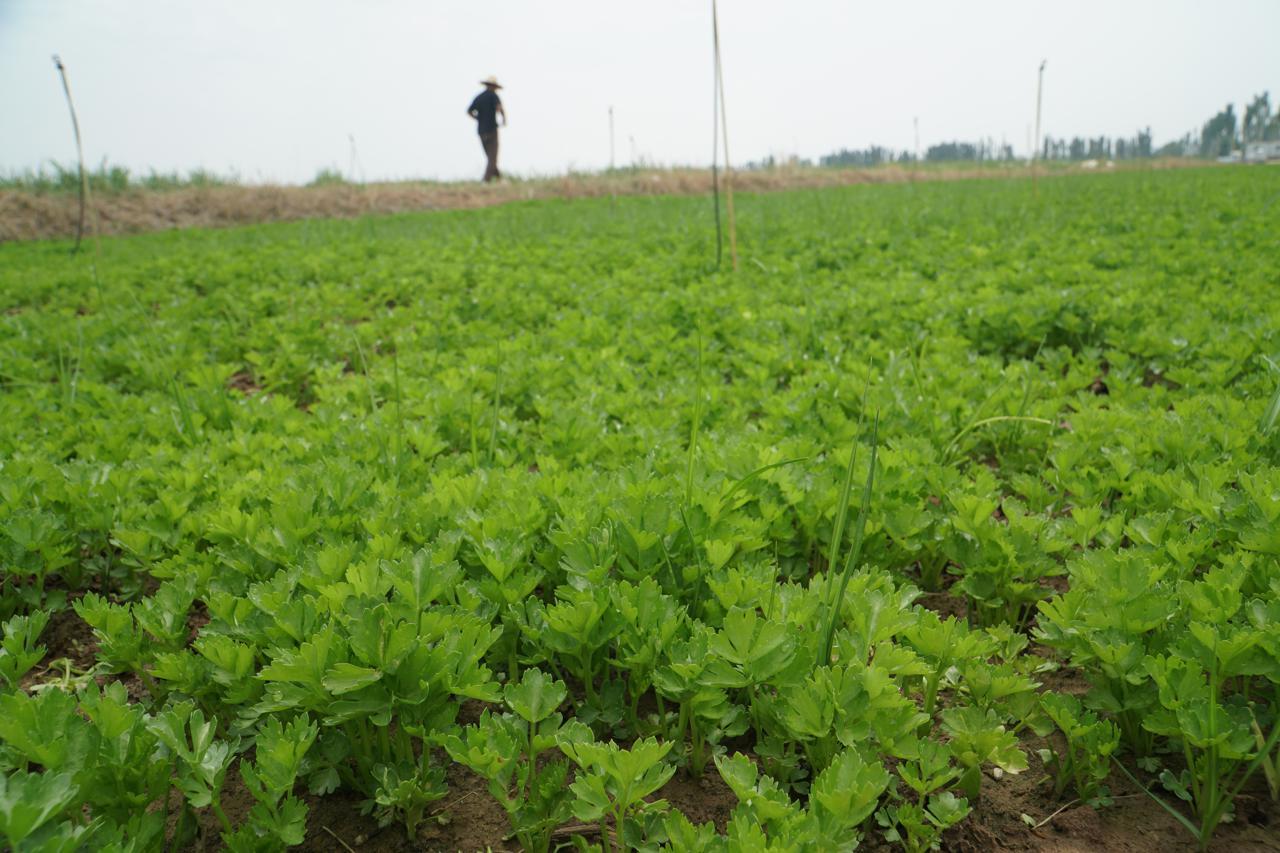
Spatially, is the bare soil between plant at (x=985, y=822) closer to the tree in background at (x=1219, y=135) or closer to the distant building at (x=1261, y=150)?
the distant building at (x=1261, y=150)

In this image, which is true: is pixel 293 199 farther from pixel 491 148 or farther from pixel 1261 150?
pixel 1261 150

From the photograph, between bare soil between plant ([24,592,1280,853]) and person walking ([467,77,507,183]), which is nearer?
bare soil between plant ([24,592,1280,853])

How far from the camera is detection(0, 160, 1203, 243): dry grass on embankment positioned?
18.2 m

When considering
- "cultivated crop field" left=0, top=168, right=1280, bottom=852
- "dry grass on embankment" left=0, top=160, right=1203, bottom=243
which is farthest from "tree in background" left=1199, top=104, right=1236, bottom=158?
"cultivated crop field" left=0, top=168, right=1280, bottom=852

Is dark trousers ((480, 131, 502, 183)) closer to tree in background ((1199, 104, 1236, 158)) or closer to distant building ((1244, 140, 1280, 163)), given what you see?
distant building ((1244, 140, 1280, 163))

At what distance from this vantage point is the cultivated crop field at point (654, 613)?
1.45m

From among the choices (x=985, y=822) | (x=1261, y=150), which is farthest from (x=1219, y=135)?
(x=985, y=822)

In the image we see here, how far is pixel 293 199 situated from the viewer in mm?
21672

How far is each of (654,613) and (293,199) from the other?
Result: 23422 millimetres

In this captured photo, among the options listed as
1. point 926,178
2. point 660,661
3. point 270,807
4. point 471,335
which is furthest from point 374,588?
point 926,178

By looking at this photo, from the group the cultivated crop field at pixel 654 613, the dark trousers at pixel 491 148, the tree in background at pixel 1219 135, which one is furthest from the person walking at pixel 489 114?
the tree in background at pixel 1219 135

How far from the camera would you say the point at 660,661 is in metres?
1.70

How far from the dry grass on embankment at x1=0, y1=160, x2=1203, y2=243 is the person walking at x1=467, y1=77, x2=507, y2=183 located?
5.33 feet

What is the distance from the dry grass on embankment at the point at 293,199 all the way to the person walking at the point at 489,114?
1626 millimetres
